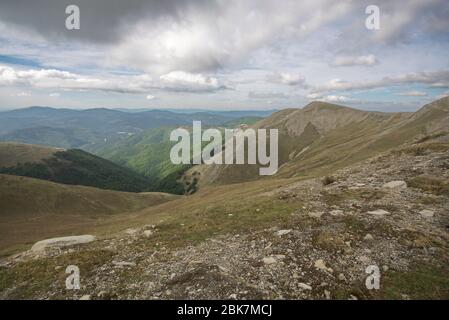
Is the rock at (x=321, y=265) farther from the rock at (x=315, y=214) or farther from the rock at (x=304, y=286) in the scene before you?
the rock at (x=315, y=214)

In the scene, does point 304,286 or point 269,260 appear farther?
point 269,260

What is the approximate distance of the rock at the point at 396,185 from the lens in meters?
26.5

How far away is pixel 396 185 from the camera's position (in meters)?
26.9

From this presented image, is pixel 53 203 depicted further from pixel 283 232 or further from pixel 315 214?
pixel 283 232

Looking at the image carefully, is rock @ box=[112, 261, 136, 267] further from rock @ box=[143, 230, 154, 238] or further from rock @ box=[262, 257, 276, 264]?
rock @ box=[262, 257, 276, 264]

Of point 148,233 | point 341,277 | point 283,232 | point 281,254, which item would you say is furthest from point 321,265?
point 148,233

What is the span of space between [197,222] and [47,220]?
63.6 meters

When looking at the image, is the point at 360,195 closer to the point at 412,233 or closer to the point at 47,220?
the point at 412,233


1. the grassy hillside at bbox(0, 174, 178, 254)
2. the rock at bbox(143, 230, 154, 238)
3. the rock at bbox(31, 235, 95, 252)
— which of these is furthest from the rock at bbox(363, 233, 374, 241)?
the grassy hillside at bbox(0, 174, 178, 254)

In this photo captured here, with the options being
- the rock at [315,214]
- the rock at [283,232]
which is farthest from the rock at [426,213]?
the rock at [283,232]
